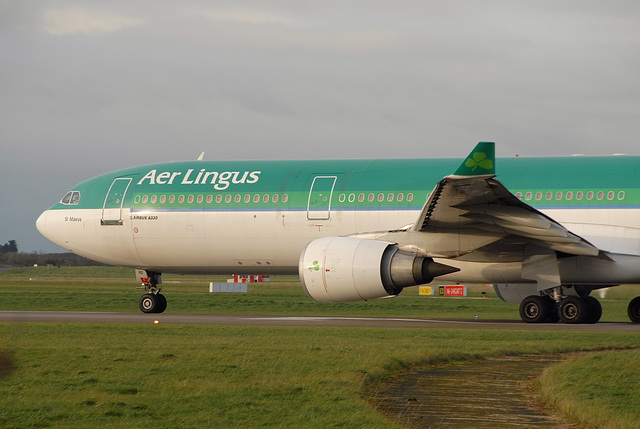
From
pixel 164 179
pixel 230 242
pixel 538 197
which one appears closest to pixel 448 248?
pixel 538 197

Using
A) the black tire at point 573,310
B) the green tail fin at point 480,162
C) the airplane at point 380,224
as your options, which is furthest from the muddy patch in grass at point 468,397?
the black tire at point 573,310

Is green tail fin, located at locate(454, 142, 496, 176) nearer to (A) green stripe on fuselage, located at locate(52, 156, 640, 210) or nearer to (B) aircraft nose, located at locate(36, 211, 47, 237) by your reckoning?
(A) green stripe on fuselage, located at locate(52, 156, 640, 210)

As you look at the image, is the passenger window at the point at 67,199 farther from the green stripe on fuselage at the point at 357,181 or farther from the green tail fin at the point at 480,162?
the green tail fin at the point at 480,162

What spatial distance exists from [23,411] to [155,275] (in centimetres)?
1808

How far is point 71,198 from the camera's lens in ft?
85.9

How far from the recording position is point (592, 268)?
19703 millimetres

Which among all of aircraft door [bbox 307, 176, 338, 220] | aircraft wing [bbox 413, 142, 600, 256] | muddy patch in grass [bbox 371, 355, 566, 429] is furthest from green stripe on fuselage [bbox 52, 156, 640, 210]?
muddy patch in grass [bbox 371, 355, 566, 429]

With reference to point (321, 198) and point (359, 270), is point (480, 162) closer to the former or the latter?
point (359, 270)

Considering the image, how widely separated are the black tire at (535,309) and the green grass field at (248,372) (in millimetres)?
3429

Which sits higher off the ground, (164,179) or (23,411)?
(164,179)

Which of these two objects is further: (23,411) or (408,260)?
(408,260)

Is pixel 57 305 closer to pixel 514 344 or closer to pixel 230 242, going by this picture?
pixel 230 242

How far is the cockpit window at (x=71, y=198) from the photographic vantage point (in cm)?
2600

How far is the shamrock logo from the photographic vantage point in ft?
51.0
